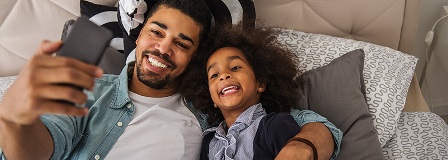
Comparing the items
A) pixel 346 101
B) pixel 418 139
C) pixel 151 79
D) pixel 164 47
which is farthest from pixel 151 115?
pixel 418 139

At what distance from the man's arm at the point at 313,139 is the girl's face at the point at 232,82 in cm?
15

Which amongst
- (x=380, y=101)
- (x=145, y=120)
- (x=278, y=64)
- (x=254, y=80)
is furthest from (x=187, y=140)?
(x=380, y=101)

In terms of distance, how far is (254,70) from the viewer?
1487 millimetres

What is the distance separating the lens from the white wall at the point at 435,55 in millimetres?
2084

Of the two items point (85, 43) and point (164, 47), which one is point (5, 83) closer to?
point (164, 47)

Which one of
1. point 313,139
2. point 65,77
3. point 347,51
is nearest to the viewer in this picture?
point 65,77

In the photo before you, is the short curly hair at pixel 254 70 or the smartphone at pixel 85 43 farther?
the short curly hair at pixel 254 70

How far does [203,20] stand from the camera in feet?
5.04

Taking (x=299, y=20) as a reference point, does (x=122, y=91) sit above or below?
below

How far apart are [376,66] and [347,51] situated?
114 millimetres

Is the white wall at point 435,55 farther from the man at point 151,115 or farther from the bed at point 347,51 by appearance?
the man at point 151,115

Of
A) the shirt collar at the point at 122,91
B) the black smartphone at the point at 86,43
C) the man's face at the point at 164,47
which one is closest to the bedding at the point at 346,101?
the man's face at the point at 164,47

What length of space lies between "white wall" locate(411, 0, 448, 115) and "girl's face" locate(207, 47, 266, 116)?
1022 millimetres

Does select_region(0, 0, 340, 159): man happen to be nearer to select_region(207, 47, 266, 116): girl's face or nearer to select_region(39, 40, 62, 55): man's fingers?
select_region(207, 47, 266, 116): girl's face
